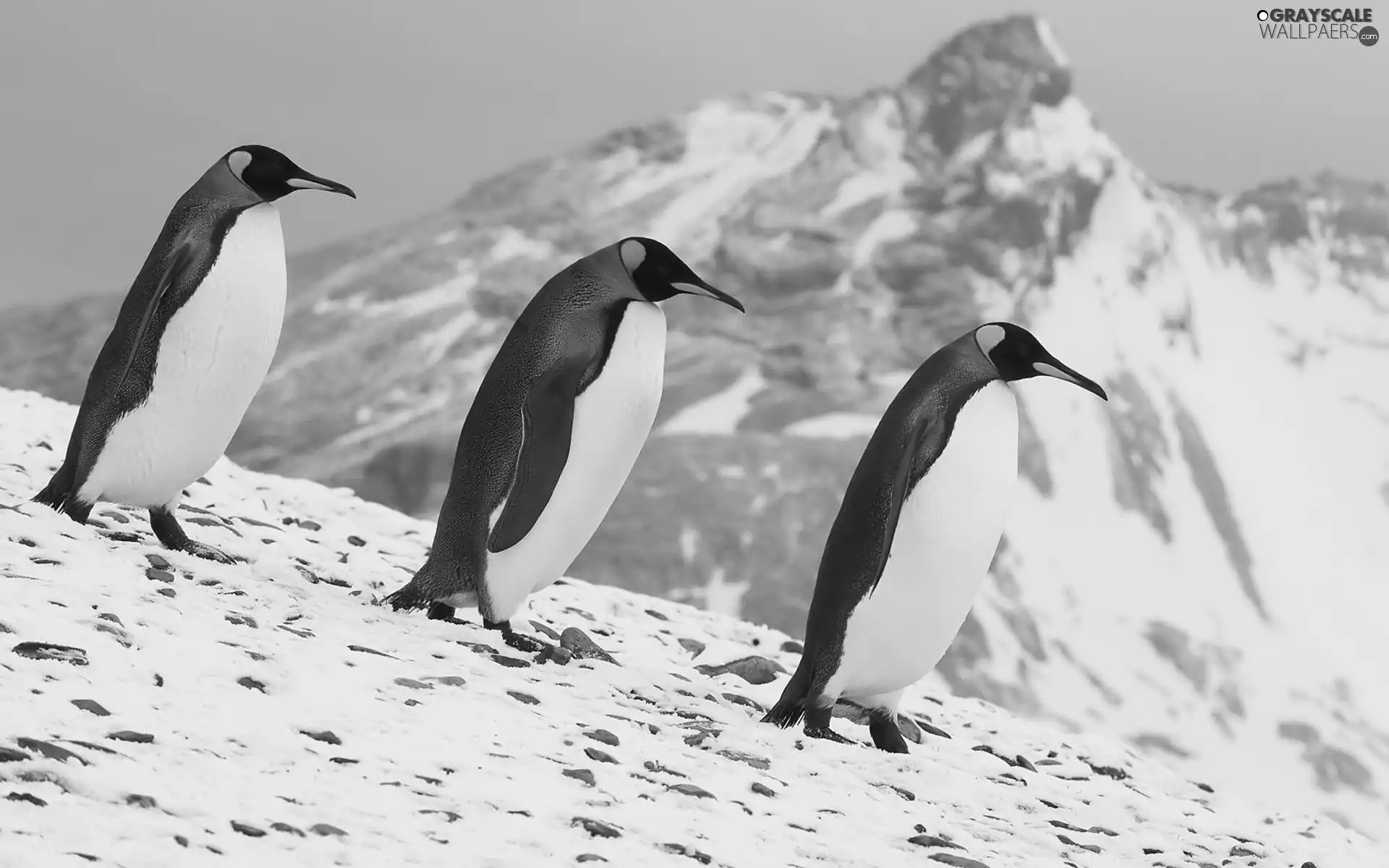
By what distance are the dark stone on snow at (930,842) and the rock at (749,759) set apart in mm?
717

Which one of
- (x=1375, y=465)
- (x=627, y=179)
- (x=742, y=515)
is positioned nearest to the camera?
(x=742, y=515)

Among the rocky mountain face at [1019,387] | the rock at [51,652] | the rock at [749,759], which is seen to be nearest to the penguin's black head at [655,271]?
the rock at [749,759]

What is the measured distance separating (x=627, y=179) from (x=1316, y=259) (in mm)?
54255

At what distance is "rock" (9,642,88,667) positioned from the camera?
4.57 metres

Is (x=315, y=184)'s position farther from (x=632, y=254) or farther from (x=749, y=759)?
(x=749, y=759)

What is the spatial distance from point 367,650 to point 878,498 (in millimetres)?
2371

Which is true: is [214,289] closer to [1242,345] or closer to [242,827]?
[242,827]

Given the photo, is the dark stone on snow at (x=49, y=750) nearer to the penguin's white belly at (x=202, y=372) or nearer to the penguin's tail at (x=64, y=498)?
the penguin's white belly at (x=202, y=372)

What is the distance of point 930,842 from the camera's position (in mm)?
4895

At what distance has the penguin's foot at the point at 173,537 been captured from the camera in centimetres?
Answer: 680

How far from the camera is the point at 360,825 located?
389 centimetres

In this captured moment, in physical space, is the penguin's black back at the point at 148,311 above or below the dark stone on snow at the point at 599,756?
above

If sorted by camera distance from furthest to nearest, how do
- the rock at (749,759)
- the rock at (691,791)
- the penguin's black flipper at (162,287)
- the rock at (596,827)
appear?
the penguin's black flipper at (162,287) → the rock at (749,759) → the rock at (691,791) → the rock at (596,827)

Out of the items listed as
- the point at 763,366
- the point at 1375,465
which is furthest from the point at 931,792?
the point at 1375,465
